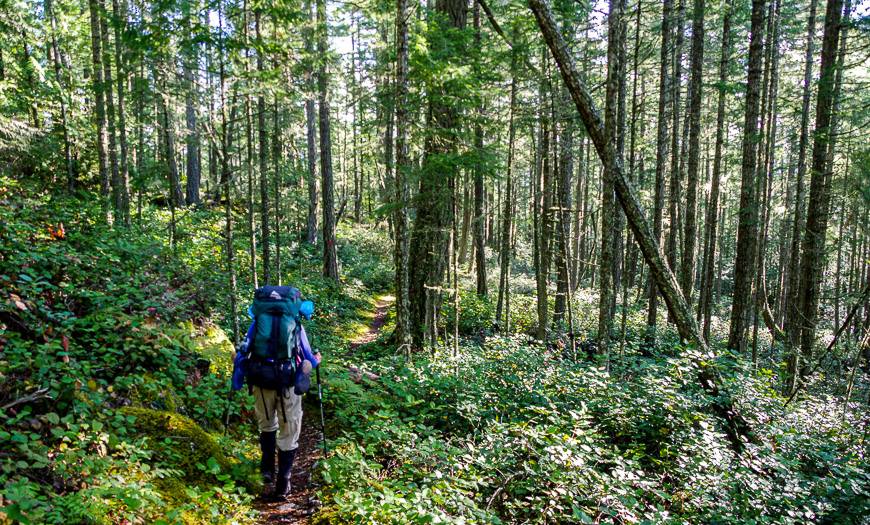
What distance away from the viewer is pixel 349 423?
5953mm

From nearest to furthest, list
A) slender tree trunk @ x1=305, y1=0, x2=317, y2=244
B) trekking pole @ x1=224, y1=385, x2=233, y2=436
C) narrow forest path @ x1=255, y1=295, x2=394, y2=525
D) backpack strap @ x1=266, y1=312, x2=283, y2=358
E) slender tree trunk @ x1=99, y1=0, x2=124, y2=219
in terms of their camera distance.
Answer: narrow forest path @ x1=255, y1=295, x2=394, y2=525, backpack strap @ x1=266, y1=312, x2=283, y2=358, trekking pole @ x1=224, y1=385, x2=233, y2=436, slender tree trunk @ x1=99, y1=0, x2=124, y2=219, slender tree trunk @ x1=305, y1=0, x2=317, y2=244

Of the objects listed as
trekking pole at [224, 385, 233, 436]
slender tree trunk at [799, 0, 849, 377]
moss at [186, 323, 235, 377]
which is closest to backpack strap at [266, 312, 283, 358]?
trekking pole at [224, 385, 233, 436]

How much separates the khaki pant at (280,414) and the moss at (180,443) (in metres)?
0.55

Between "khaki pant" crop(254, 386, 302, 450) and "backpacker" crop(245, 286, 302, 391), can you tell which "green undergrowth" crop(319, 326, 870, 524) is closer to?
"khaki pant" crop(254, 386, 302, 450)

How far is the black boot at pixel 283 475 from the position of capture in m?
4.38

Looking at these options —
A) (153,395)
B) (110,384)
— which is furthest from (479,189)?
(110,384)

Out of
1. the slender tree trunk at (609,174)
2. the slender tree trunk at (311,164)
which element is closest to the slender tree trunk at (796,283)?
the slender tree trunk at (609,174)

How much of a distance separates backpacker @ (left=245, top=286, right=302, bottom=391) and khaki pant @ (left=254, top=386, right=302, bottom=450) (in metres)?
0.15

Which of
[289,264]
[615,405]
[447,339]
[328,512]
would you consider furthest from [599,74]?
[328,512]

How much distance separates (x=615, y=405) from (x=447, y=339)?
6771 mm

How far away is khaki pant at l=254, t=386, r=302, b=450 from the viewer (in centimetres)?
453

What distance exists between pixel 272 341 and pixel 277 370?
294mm

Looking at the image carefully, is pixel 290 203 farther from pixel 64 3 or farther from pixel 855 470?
pixel 855 470

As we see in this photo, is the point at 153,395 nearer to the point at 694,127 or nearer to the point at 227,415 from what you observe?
the point at 227,415
